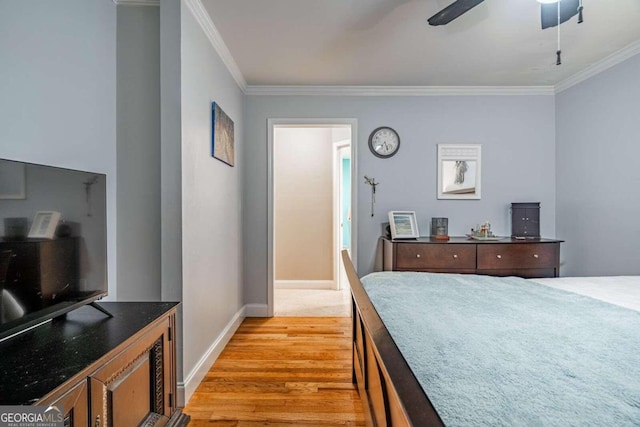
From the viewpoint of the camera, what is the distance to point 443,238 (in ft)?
10.1

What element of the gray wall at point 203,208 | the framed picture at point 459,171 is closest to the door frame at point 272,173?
the gray wall at point 203,208

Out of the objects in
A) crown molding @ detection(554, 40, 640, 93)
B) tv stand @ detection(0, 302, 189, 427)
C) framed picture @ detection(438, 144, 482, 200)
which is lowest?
tv stand @ detection(0, 302, 189, 427)

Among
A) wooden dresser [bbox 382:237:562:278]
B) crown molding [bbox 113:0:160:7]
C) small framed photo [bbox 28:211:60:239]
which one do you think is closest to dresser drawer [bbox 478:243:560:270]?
wooden dresser [bbox 382:237:562:278]

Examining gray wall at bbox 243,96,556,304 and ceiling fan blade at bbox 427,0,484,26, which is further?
gray wall at bbox 243,96,556,304

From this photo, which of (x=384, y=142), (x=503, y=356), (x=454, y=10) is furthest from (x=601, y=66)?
(x=503, y=356)

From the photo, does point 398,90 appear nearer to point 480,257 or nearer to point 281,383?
point 480,257

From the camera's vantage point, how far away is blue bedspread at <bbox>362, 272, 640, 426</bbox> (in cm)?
62

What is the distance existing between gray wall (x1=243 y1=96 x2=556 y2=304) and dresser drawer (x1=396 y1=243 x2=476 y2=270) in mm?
540

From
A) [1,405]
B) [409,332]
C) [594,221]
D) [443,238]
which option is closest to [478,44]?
[443,238]

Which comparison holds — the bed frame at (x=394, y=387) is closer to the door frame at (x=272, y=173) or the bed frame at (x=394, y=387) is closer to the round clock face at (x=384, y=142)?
the door frame at (x=272, y=173)

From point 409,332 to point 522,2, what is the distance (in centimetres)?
220

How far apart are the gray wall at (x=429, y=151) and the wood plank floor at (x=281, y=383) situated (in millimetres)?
934

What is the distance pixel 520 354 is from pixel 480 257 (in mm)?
2251

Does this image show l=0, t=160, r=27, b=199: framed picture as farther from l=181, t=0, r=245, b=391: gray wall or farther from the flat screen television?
l=181, t=0, r=245, b=391: gray wall
